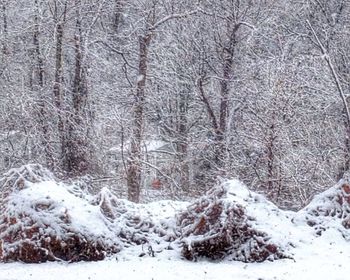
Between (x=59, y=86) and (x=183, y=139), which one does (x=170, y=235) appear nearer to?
(x=59, y=86)

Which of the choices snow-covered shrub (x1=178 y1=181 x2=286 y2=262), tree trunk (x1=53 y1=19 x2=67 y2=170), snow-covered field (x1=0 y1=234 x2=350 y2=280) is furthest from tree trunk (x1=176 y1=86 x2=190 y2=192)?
snow-covered field (x1=0 y1=234 x2=350 y2=280)

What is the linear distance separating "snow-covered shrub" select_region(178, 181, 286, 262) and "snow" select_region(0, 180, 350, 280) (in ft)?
0.29

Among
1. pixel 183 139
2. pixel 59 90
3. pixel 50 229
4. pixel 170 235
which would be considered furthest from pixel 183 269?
pixel 183 139

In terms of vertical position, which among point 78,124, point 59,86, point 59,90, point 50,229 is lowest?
point 50,229

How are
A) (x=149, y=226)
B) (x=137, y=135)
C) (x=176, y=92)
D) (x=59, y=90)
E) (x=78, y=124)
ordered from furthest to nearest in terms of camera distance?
(x=176, y=92) < (x=137, y=135) < (x=59, y=90) < (x=78, y=124) < (x=149, y=226)

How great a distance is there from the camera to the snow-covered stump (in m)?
7.64

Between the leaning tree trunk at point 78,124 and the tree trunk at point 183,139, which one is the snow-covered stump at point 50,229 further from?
the tree trunk at point 183,139

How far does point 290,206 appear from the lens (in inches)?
607

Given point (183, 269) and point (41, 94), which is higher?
point (41, 94)

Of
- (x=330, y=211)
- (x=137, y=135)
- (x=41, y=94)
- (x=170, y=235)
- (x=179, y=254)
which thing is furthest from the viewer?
(x=137, y=135)

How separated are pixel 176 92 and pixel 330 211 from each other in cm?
1512

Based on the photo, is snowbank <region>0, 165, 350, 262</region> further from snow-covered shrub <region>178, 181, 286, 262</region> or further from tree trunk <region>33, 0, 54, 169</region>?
tree trunk <region>33, 0, 54, 169</region>

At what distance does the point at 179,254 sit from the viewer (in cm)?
788

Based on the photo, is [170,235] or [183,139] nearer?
[170,235]
